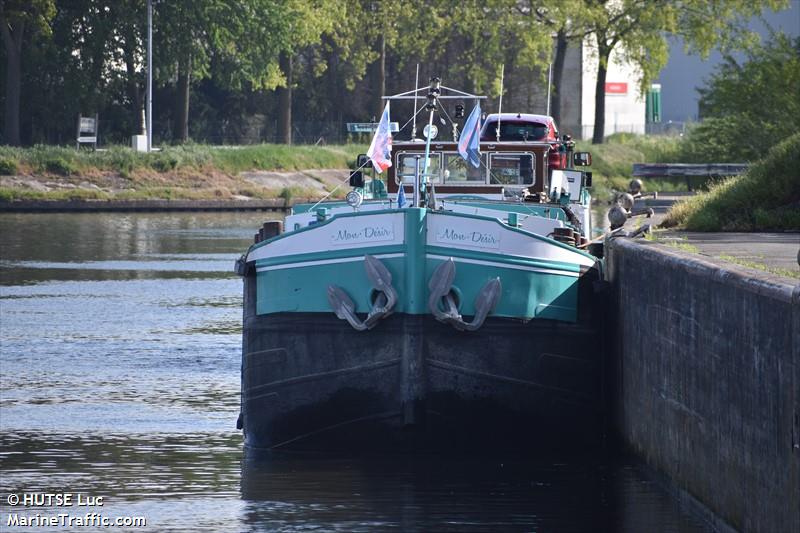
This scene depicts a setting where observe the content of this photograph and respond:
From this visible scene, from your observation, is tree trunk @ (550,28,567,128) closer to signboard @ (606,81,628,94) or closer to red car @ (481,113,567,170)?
signboard @ (606,81,628,94)

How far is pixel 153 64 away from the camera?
6938 centimetres

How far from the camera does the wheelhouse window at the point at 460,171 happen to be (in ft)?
67.8

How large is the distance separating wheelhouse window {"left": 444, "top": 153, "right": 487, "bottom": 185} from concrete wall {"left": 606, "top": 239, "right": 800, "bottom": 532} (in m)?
3.85

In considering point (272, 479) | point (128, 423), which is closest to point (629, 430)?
point (272, 479)

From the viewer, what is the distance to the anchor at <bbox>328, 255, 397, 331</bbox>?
50.9ft

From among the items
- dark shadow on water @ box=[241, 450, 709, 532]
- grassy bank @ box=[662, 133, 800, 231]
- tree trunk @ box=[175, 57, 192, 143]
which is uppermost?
tree trunk @ box=[175, 57, 192, 143]

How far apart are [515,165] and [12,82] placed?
158 ft

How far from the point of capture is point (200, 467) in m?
16.3

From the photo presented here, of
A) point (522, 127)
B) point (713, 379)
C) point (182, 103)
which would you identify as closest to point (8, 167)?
point (182, 103)

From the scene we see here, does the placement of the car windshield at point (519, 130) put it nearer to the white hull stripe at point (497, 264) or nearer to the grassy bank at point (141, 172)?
the white hull stripe at point (497, 264)

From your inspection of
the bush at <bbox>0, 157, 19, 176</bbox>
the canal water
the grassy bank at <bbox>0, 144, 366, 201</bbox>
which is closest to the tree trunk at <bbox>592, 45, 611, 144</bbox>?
the grassy bank at <bbox>0, 144, 366, 201</bbox>

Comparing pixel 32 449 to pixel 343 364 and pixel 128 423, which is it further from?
pixel 343 364

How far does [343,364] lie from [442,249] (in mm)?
1496

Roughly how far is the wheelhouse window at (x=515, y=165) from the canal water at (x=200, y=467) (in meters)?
4.47
